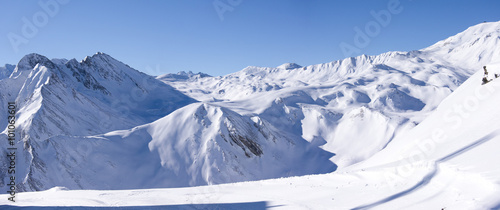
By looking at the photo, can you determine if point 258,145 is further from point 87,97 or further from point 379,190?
point 379,190

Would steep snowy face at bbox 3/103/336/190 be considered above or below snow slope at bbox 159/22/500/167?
below

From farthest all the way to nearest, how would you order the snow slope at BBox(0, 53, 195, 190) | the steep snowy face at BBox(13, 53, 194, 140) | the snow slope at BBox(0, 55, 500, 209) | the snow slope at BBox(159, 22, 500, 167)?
the snow slope at BBox(159, 22, 500, 167) → the steep snowy face at BBox(13, 53, 194, 140) → the snow slope at BBox(0, 53, 195, 190) → the snow slope at BBox(0, 55, 500, 209)

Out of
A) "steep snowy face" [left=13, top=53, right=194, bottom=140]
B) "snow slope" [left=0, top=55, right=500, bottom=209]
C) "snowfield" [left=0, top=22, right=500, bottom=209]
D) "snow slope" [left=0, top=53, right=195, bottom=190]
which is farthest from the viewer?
"steep snowy face" [left=13, top=53, right=194, bottom=140]

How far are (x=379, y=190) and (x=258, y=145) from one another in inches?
2253

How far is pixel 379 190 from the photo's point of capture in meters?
15.9

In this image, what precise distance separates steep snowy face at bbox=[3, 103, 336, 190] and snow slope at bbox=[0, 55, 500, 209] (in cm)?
3335

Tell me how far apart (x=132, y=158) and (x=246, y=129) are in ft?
92.2

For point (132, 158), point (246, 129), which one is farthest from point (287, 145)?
point (132, 158)

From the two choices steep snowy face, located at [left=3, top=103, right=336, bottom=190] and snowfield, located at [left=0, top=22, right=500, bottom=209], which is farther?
steep snowy face, located at [left=3, top=103, right=336, bottom=190]

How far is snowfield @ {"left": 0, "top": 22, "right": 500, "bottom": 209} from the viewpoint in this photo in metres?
16.3

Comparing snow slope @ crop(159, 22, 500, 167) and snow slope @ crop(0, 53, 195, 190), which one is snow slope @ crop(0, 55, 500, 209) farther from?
snow slope @ crop(159, 22, 500, 167)

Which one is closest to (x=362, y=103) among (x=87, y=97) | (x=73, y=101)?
(x=87, y=97)

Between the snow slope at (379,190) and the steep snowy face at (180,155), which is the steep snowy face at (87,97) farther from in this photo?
the snow slope at (379,190)

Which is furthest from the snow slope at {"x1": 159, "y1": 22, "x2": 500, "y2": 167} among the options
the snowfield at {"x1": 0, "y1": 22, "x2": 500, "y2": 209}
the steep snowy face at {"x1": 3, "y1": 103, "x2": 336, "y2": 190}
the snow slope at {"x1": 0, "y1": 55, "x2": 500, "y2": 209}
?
the snow slope at {"x1": 0, "y1": 55, "x2": 500, "y2": 209}
